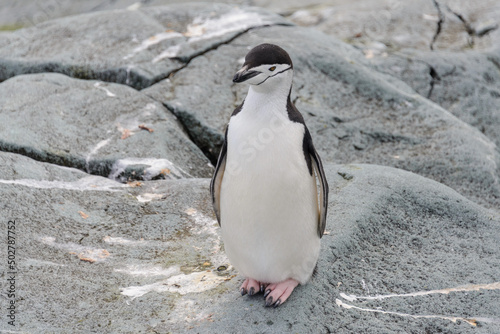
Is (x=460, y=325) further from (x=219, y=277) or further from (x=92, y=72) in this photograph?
(x=92, y=72)

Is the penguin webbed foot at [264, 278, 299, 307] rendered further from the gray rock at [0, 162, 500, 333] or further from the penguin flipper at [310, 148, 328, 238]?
the penguin flipper at [310, 148, 328, 238]

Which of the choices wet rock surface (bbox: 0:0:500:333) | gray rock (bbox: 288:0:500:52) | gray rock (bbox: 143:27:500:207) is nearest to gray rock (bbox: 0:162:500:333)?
wet rock surface (bbox: 0:0:500:333)

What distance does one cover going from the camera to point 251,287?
299 centimetres

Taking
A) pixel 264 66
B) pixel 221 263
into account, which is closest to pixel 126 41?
pixel 221 263

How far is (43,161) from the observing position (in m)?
4.66

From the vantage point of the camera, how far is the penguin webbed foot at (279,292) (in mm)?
A: 2879

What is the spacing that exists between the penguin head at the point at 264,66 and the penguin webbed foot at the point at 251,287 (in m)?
1.15

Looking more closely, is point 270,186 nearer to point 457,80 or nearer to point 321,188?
point 321,188

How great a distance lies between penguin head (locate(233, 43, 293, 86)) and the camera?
2.69 meters

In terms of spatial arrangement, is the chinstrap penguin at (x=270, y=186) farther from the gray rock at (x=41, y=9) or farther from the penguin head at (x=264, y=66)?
the gray rock at (x=41, y=9)

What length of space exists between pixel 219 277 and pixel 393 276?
3.64 feet

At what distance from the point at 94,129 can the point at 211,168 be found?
1231 mm

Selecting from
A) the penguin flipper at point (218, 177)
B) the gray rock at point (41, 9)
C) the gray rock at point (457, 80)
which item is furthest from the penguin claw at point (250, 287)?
the gray rock at point (41, 9)

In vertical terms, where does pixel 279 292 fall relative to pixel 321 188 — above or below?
below
